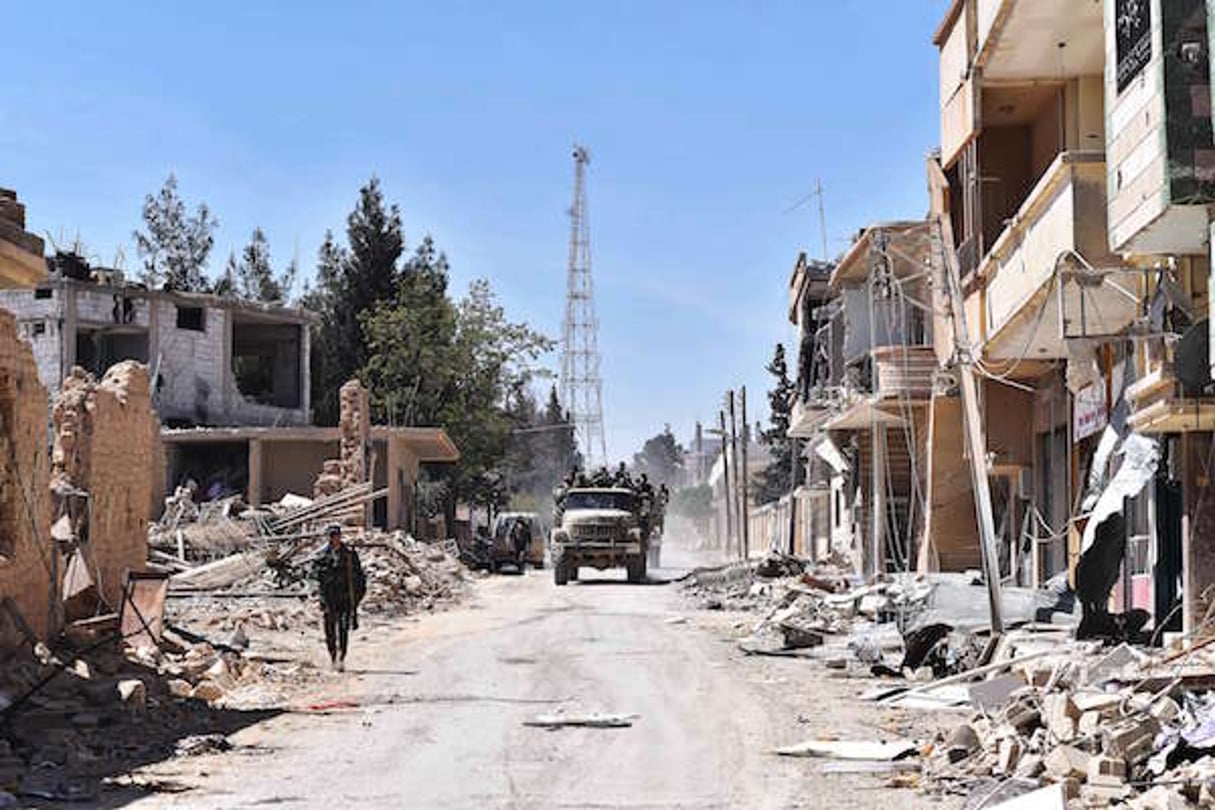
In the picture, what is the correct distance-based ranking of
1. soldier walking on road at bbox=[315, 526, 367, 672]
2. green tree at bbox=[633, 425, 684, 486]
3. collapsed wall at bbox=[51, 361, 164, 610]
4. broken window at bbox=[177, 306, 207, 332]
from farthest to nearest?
green tree at bbox=[633, 425, 684, 486] → broken window at bbox=[177, 306, 207, 332] → soldier walking on road at bbox=[315, 526, 367, 672] → collapsed wall at bbox=[51, 361, 164, 610]

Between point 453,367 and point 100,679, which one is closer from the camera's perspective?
point 100,679

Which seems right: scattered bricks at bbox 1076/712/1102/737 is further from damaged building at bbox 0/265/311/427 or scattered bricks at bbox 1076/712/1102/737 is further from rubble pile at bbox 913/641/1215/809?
damaged building at bbox 0/265/311/427

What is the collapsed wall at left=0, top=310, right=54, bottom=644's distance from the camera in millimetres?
14078

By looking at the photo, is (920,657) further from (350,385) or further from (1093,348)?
(350,385)

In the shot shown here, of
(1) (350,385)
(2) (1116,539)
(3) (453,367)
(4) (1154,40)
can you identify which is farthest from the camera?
(3) (453,367)

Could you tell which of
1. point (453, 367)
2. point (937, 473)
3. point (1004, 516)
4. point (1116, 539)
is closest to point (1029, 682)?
point (1116, 539)

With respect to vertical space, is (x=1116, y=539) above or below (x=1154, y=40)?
below

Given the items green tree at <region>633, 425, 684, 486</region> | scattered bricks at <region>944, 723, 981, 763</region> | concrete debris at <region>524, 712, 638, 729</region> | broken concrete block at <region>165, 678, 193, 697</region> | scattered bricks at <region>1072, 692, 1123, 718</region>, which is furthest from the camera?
green tree at <region>633, 425, 684, 486</region>

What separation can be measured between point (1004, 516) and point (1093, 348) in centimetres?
817

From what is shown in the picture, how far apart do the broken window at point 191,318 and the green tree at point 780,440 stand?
22860mm

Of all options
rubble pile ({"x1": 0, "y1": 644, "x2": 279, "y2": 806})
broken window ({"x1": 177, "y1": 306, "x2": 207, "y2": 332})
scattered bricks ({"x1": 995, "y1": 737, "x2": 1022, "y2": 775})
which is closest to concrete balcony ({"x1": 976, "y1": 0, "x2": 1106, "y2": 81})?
scattered bricks ({"x1": 995, "y1": 737, "x2": 1022, "y2": 775})

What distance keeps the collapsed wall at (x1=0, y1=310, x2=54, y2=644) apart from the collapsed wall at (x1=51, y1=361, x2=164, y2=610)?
1610 mm

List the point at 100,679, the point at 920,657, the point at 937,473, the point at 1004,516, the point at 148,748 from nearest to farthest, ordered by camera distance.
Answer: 1. the point at 148,748
2. the point at 100,679
3. the point at 920,657
4. the point at 1004,516
5. the point at 937,473

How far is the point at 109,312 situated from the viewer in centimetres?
4656
